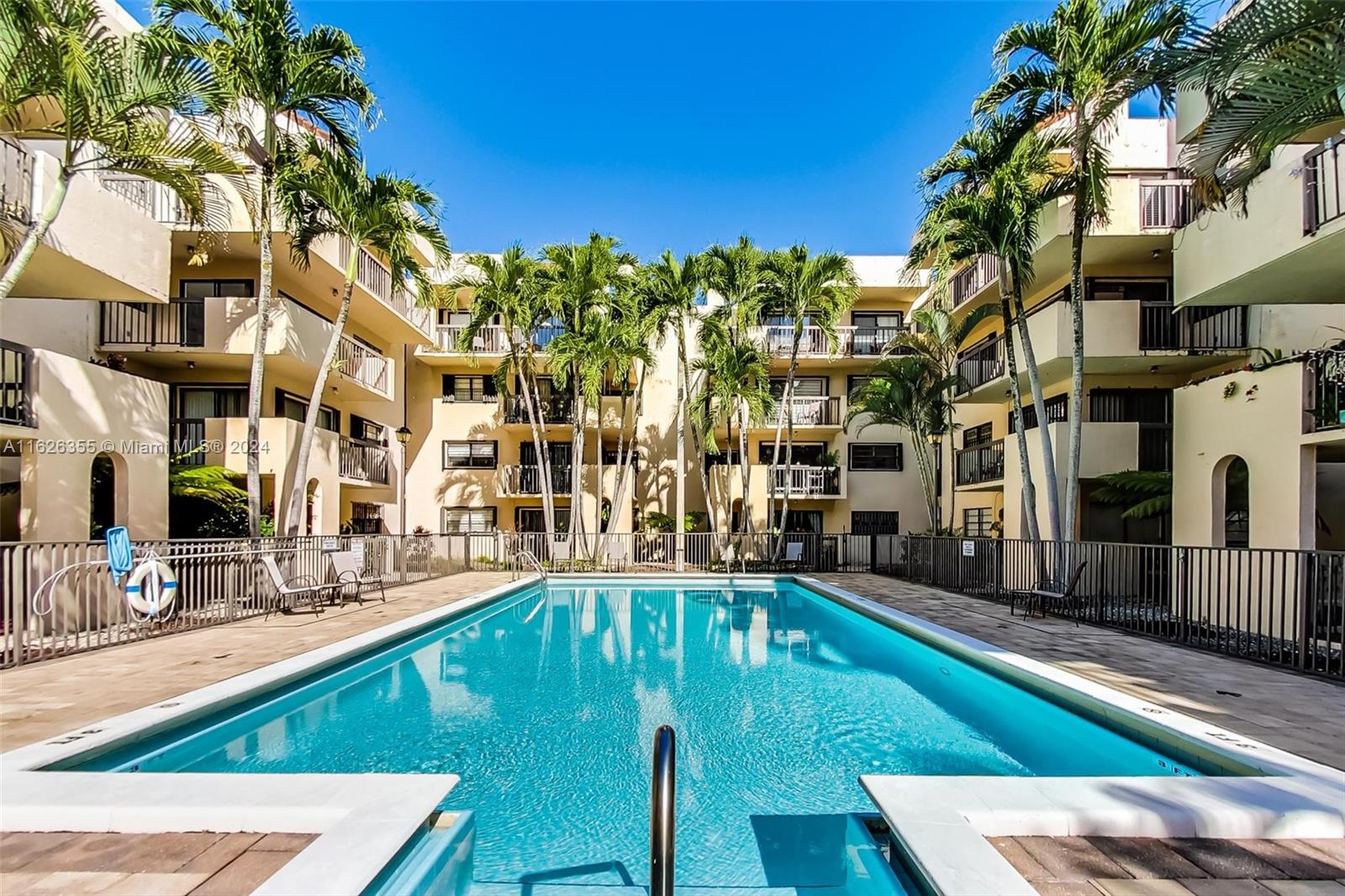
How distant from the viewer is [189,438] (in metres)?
16.2

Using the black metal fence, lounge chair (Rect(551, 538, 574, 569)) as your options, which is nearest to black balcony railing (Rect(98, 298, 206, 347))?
lounge chair (Rect(551, 538, 574, 569))

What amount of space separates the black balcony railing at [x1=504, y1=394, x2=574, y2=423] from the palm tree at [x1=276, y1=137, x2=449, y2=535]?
32.1ft

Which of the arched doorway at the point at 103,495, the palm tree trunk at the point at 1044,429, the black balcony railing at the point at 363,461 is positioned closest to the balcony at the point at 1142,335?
the palm tree trunk at the point at 1044,429

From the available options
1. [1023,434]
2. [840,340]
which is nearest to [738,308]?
[840,340]

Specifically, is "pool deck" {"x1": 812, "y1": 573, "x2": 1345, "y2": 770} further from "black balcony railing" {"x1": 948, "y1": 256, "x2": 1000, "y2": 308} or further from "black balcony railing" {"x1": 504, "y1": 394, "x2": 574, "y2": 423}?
"black balcony railing" {"x1": 504, "y1": 394, "x2": 574, "y2": 423}

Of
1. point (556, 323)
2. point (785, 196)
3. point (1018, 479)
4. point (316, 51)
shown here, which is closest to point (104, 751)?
point (316, 51)

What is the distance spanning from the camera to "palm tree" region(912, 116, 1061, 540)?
12.7 metres

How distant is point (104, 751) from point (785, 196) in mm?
23340

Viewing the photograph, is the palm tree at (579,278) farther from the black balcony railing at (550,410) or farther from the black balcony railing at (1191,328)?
the black balcony railing at (1191,328)

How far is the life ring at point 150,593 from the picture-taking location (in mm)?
8703

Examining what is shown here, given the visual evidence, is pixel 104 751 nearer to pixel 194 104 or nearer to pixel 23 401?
pixel 23 401

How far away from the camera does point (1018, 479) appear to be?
1675cm

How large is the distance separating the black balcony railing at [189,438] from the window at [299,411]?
2.04 metres

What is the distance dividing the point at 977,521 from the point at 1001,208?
14750mm
